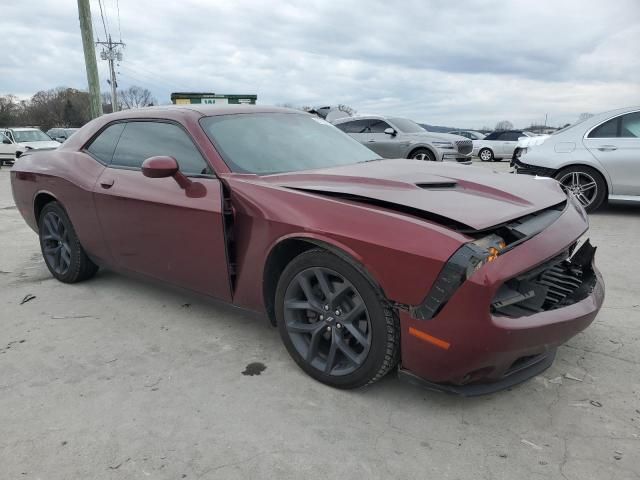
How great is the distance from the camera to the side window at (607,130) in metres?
6.84

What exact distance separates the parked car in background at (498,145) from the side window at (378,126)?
10.4m

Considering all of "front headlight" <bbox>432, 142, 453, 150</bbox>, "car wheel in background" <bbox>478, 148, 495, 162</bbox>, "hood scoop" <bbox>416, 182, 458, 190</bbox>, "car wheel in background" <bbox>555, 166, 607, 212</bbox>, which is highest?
"hood scoop" <bbox>416, 182, 458, 190</bbox>

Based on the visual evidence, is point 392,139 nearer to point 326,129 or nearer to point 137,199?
point 326,129

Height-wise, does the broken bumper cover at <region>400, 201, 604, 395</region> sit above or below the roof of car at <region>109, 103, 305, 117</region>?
below

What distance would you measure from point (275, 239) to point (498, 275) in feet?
3.70

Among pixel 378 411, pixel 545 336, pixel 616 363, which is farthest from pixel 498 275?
pixel 616 363

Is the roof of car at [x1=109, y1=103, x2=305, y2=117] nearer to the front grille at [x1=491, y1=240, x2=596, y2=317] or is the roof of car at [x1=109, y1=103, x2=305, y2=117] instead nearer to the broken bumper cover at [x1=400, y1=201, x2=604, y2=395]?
the broken bumper cover at [x1=400, y1=201, x2=604, y2=395]

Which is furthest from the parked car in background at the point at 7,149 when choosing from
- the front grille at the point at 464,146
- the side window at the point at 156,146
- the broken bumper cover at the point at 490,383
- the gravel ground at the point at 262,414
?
the broken bumper cover at the point at 490,383

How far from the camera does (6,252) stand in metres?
5.56

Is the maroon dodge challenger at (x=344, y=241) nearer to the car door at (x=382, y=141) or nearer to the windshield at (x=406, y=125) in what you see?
the car door at (x=382, y=141)

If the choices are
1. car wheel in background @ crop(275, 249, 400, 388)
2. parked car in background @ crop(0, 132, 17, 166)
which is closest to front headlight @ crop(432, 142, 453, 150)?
car wheel in background @ crop(275, 249, 400, 388)

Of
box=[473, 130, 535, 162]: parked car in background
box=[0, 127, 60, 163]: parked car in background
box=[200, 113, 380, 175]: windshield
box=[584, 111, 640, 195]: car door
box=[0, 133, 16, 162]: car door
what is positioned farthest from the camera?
box=[473, 130, 535, 162]: parked car in background

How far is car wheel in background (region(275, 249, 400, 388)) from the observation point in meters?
2.28

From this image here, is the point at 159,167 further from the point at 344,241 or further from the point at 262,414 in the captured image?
the point at 262,414
